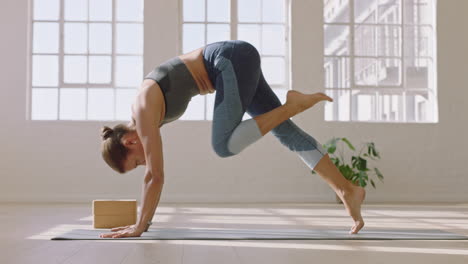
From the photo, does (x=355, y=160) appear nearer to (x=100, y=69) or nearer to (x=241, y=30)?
(x=241, y=30)

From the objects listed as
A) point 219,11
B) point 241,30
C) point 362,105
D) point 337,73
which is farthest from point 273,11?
point 362,105

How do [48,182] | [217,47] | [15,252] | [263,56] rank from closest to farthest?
1. [15,252]
2. [217,47]
3. [48,182]
4. [263,56]

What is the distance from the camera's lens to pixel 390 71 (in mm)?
7031

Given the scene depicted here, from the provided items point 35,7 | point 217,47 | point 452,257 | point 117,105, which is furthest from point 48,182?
point 452,257

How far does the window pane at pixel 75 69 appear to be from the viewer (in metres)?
6.73

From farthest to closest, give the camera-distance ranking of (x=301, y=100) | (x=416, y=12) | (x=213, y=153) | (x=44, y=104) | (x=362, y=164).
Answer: (x=416, y=12) → (x=44, y=104) → (x=213, y=153) → (x=362, y=164) → (x=301, y=100)

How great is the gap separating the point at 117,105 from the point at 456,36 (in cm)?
411

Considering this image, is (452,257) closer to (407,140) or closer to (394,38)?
(407,140)

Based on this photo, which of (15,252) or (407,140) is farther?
(407,140)

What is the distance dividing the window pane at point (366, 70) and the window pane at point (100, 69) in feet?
9.63

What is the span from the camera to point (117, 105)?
675 cm

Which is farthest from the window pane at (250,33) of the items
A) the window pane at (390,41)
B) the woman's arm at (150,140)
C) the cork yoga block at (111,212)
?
the woman's arm at (150,140)

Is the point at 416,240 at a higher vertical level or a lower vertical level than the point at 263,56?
lower

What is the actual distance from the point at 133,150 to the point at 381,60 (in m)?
5.08
